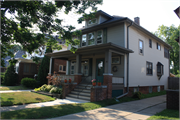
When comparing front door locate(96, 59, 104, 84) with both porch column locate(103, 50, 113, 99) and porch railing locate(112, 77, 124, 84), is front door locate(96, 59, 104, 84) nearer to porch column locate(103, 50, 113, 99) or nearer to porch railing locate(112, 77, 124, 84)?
porch railing locate(112, 77, 124, 84)

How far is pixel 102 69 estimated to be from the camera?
1405cm

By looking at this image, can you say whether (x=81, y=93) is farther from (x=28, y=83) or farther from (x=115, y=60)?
(x=28, y=83)

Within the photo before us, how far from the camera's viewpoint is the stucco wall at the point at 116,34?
12.9m

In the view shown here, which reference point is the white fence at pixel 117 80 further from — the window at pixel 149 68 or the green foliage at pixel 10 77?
the green foliage at pixel 10 77

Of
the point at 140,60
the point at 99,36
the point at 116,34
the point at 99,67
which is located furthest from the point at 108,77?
the point at 140,60

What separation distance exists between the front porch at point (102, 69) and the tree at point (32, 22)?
244 centimetres

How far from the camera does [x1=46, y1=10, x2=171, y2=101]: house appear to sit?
1080 centimetres

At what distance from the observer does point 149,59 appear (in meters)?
16.5

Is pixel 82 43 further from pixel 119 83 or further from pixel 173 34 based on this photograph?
pixel 173 34

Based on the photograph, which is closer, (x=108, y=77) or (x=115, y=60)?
(x=108, y=77)

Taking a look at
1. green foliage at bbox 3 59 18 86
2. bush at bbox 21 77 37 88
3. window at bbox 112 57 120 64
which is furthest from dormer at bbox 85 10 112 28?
green foliage at bbox 3 59 18 86

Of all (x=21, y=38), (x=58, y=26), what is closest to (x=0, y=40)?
(x=21, y=38)

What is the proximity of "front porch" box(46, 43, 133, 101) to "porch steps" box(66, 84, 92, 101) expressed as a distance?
157 mm

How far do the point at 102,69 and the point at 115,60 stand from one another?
1693 mm
